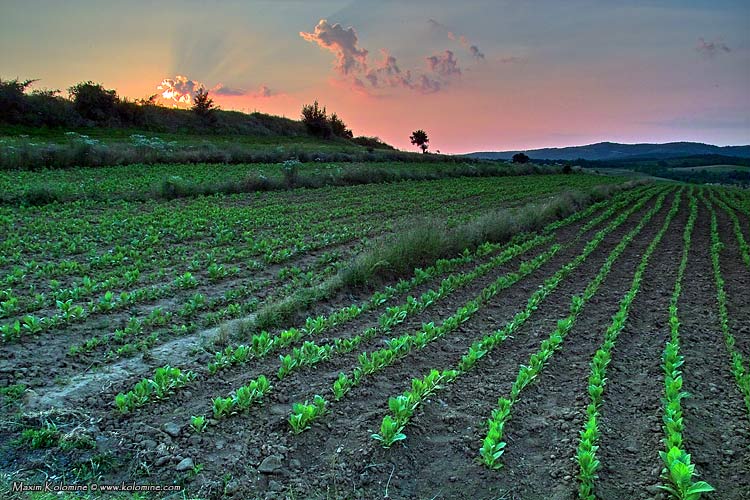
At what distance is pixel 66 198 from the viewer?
46.0 feet

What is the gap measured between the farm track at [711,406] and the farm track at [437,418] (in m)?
1.69

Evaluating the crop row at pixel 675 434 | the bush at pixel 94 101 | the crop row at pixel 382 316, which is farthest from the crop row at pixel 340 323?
the bush at pixel 94 101

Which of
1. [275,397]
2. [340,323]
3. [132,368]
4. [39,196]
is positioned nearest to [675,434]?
[275,397]

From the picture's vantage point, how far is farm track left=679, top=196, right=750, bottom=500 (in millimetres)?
3967

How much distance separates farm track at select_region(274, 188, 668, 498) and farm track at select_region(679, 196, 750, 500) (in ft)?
5.54

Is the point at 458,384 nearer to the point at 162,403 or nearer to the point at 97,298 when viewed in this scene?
the point at 162,403

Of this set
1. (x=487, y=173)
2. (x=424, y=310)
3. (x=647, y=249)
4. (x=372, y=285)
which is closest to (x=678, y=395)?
(x=424, y=310)

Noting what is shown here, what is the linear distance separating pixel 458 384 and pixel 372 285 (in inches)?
134

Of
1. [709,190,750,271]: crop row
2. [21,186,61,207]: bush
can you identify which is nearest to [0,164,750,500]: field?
[709,190,750,271]: crop row

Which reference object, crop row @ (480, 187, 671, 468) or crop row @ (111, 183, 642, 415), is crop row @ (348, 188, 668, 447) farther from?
crop row @ (111, 183, 642, 415)

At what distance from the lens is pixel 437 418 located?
455 centimetres

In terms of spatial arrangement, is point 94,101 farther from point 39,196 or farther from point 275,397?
point 275,397

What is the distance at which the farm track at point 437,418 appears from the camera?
12.5 ft

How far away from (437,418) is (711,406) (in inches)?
110
